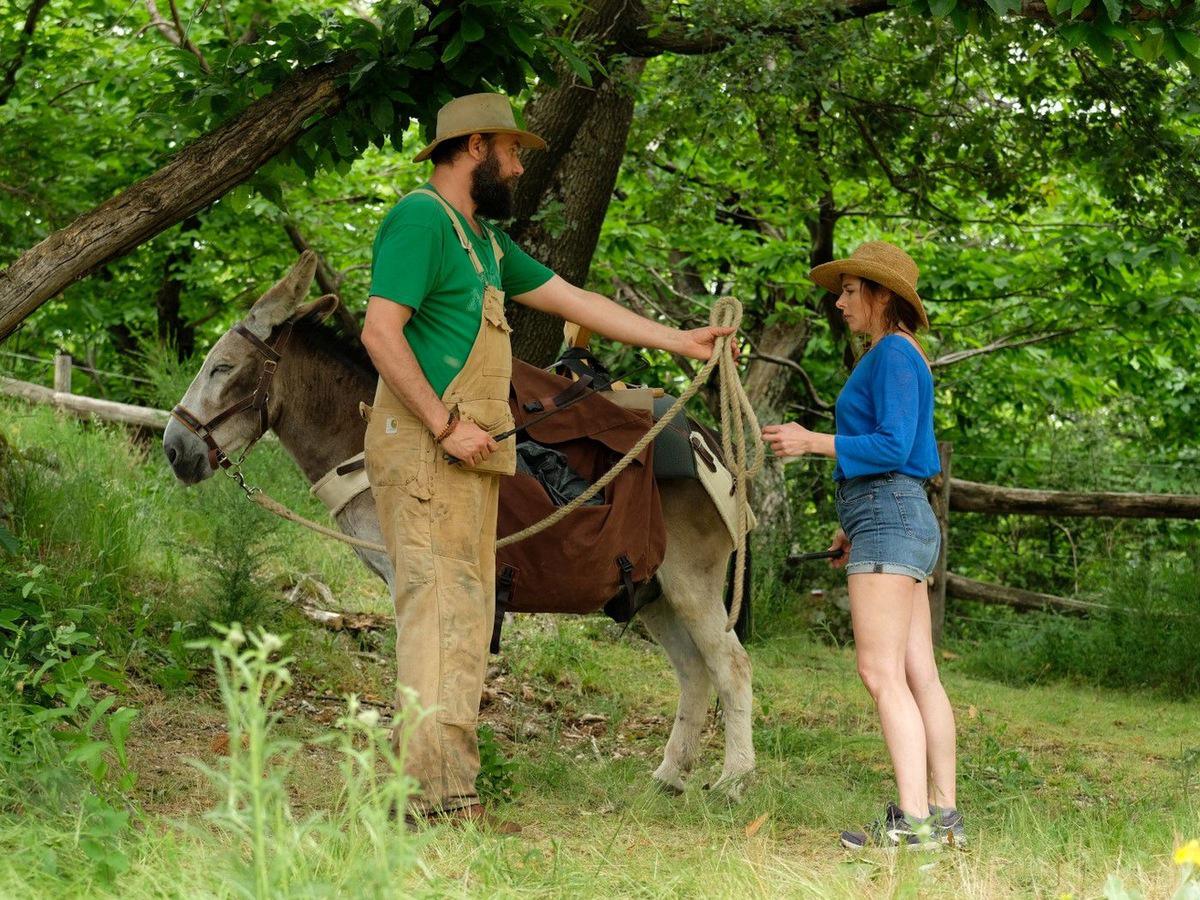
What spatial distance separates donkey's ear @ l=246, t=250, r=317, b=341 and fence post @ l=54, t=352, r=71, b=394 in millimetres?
7914

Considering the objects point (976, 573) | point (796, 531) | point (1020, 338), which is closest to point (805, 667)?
point (796, 531)

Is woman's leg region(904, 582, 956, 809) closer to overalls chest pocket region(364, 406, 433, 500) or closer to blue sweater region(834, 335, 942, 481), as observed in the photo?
blue sweater region(834, 335, 942, 481)

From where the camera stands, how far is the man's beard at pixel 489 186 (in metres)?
4.38

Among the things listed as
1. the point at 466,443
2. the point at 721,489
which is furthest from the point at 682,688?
the point at 466,443

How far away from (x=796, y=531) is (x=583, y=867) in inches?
292

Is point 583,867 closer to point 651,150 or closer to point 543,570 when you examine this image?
point 543,570

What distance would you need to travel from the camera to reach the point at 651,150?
416 inches

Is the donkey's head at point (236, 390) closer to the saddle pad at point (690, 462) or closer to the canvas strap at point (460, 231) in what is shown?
the canvas strap at point (460, 231)

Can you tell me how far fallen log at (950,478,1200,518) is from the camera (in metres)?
10.2

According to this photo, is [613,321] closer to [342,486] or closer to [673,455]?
[673,455]

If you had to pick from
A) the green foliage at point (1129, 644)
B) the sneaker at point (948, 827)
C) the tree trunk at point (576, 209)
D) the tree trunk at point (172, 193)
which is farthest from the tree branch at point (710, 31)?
the green foliage at point (1129, 644)

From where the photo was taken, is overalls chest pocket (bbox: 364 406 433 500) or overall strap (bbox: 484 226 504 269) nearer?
overalls chest pocket (bbox: 364 406 433 500)

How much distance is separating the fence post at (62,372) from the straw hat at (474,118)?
9317 millimetres

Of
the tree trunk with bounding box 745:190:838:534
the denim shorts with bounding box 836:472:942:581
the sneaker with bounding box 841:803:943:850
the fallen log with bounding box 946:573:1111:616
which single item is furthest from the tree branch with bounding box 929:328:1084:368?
the sneaker with bounding box 841:803:943:850
